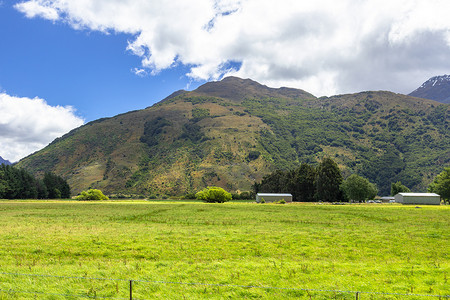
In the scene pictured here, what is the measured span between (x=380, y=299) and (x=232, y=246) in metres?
12.1

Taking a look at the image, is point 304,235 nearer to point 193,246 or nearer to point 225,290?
point 193,246

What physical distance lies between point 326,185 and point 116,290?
98048 millimetres

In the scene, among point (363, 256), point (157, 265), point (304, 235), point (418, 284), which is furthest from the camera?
point (304, 235)

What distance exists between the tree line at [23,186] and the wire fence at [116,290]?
116 metres

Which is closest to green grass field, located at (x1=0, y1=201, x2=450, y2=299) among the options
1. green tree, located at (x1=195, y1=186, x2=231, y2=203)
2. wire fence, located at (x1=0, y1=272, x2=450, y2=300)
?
wire fence, located at (x1=0, y1=272, x2=450, y2=300)

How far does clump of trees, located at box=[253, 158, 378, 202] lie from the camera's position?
326ft

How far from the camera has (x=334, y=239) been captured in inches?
1018

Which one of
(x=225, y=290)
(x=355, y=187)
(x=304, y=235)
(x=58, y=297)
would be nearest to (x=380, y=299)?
(x=225, y=290)

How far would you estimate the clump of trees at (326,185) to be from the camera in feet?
326

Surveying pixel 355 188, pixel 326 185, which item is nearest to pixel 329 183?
pixel 326 185

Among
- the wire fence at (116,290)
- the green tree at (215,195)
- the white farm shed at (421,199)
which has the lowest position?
the white farm shed at (421,199)

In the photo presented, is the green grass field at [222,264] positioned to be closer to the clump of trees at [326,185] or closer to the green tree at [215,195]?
the green tree at [215,195]

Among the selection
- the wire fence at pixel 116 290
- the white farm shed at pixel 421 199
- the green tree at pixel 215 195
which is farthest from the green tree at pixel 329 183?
the wire fence at pixel 116 290

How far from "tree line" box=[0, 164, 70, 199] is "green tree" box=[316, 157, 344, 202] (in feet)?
378
